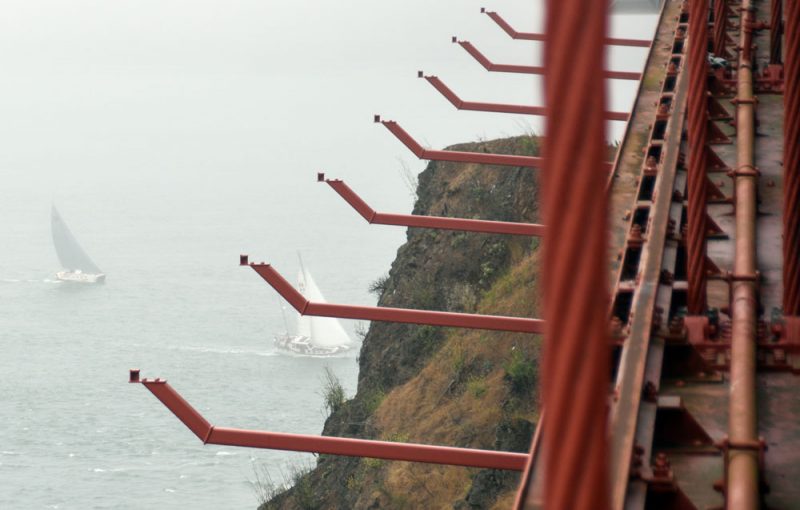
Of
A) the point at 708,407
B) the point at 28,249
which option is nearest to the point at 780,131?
the point at 708,407

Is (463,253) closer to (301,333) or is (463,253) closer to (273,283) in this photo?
(273,283)

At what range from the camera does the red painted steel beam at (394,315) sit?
11.9 m

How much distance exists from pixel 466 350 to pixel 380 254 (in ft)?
282

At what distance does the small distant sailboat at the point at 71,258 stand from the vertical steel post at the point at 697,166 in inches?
3555

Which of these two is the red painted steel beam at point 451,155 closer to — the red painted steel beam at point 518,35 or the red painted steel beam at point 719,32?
the red painted steel beam at point 719,32

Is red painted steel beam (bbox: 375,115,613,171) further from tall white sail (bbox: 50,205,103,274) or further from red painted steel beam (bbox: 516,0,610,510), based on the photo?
tall white sail (bbox: 50,205,103,274)

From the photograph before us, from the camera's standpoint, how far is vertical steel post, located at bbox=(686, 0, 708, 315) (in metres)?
7.66

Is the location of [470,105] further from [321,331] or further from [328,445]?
[321,331]

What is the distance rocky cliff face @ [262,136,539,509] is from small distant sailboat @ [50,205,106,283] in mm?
55612

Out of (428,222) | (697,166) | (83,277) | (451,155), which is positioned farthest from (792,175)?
(83,277)

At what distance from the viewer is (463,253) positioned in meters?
40.0

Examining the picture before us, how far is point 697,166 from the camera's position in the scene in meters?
8.16

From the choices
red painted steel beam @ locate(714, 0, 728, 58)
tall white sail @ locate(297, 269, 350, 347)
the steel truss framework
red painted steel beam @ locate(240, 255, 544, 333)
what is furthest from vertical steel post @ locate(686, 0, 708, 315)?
tall white sail @ locate(297, 269, 350, 347)

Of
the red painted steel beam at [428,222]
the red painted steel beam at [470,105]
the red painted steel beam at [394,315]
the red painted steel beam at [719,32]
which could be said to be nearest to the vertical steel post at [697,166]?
the red painted steel beam at [394,315]
